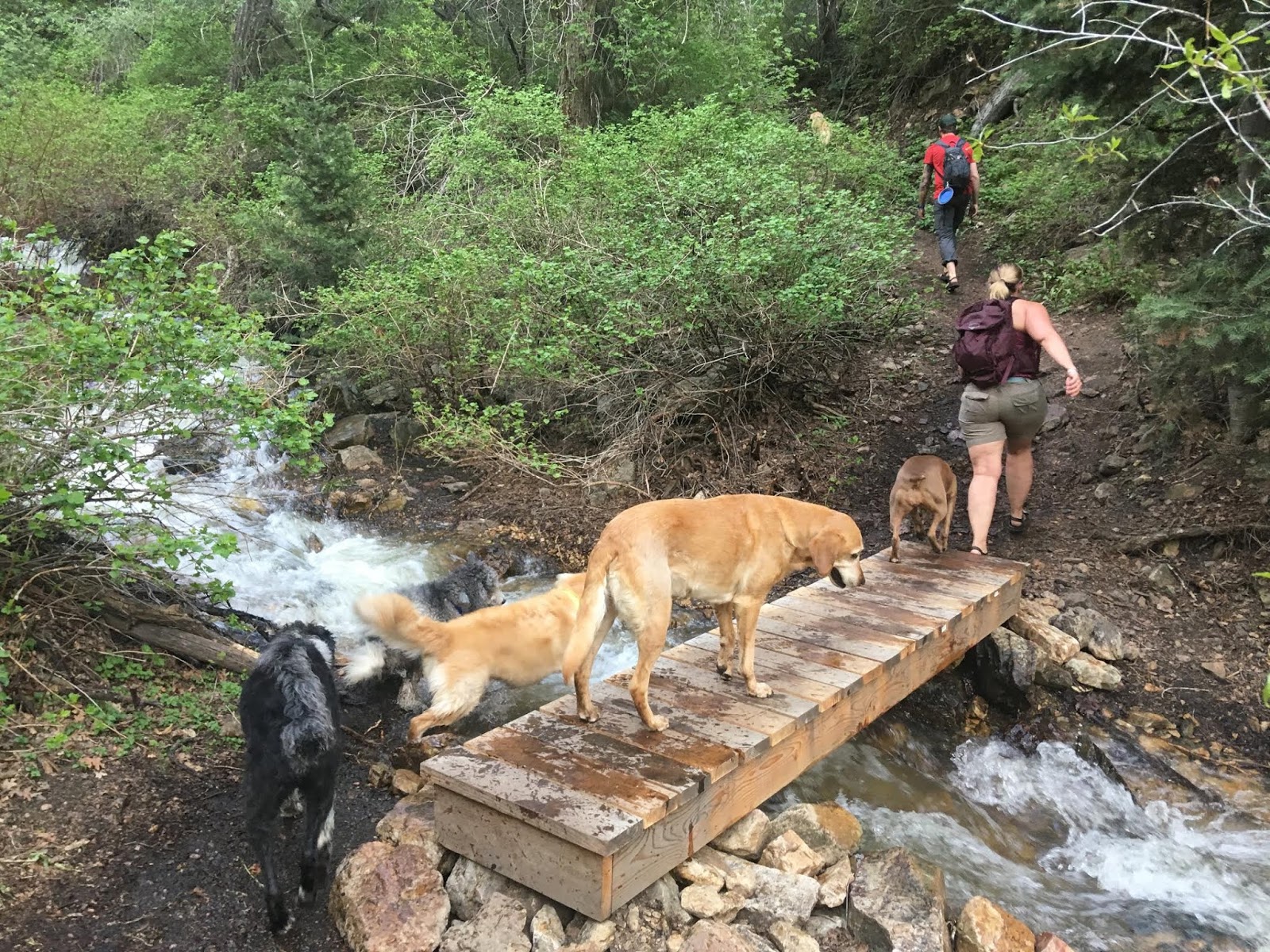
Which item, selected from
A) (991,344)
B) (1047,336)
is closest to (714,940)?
(991,344)

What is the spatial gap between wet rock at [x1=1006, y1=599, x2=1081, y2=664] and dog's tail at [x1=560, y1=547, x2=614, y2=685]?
393cm

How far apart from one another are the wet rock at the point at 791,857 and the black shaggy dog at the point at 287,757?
2019 millimetres

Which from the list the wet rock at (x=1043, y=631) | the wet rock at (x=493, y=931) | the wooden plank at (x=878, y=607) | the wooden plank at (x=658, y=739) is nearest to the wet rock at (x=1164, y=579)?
the wet rock at (x=1043, y=631)

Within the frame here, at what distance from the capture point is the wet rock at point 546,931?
321 centimetres

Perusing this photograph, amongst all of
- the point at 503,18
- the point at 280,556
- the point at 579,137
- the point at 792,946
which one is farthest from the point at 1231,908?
the point at 503,18

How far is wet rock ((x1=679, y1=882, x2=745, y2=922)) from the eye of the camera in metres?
3.47

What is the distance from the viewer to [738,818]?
3.91 meters

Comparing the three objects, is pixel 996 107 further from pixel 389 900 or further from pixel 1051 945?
pixel 389 900

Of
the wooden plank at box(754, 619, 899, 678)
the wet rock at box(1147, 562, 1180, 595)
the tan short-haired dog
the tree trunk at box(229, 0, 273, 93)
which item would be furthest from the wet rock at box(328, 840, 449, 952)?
the tree trunk at box(229, 0, 273, 93)

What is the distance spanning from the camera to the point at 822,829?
13.2ft

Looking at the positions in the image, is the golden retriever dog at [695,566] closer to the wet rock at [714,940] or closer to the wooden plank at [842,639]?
the wooden plank at [842,639]

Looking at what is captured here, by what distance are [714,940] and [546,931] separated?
2.17 feet

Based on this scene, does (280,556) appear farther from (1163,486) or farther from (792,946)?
(1163,486)

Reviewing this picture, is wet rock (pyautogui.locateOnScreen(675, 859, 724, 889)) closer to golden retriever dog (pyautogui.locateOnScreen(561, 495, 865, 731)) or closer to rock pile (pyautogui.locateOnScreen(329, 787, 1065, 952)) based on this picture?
rock pile (pyautogui.locateOnScreen(329, 787, 1065, 952))
